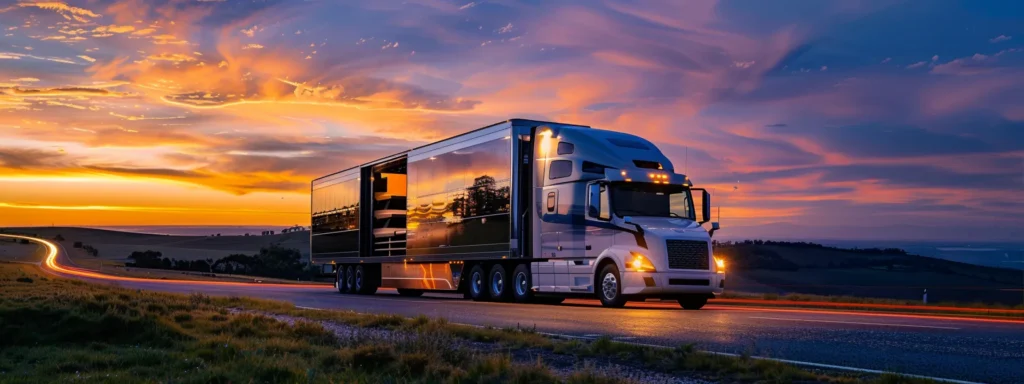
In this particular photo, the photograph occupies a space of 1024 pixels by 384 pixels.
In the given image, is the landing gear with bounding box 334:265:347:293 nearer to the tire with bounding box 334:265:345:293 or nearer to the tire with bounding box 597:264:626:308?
the tire with bounding box 334:265:345:293

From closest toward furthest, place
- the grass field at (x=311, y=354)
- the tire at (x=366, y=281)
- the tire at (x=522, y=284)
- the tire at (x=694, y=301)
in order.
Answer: the grass field at (x=311, y=354), the tire at (x=694, y=301), the tire at (x=522, y=284), the tire at (x=366, y=281)

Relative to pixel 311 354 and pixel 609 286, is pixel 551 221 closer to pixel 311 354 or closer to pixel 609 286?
pixel 609 286

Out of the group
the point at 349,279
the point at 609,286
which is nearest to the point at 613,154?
the point at 609,286

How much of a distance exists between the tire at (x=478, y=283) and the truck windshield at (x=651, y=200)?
18.8 ft

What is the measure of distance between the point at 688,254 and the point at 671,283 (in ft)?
2.71

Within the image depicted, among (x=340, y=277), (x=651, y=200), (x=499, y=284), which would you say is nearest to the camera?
(x=651, y=200)

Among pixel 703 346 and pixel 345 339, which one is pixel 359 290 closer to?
pixel 345 339

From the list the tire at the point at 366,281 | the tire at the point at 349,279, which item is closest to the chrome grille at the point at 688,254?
the tire at the point at 366,281

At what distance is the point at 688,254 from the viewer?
2150cm

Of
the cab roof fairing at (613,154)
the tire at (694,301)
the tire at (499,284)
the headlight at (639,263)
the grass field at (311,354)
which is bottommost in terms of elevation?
the grass field at (311,354)

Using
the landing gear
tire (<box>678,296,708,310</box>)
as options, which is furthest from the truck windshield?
the landing gear

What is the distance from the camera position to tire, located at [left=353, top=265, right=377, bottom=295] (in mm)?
33344

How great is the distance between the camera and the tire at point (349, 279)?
34812 mm

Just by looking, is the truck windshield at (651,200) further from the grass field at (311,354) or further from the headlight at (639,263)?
the grass field at (311,354)
